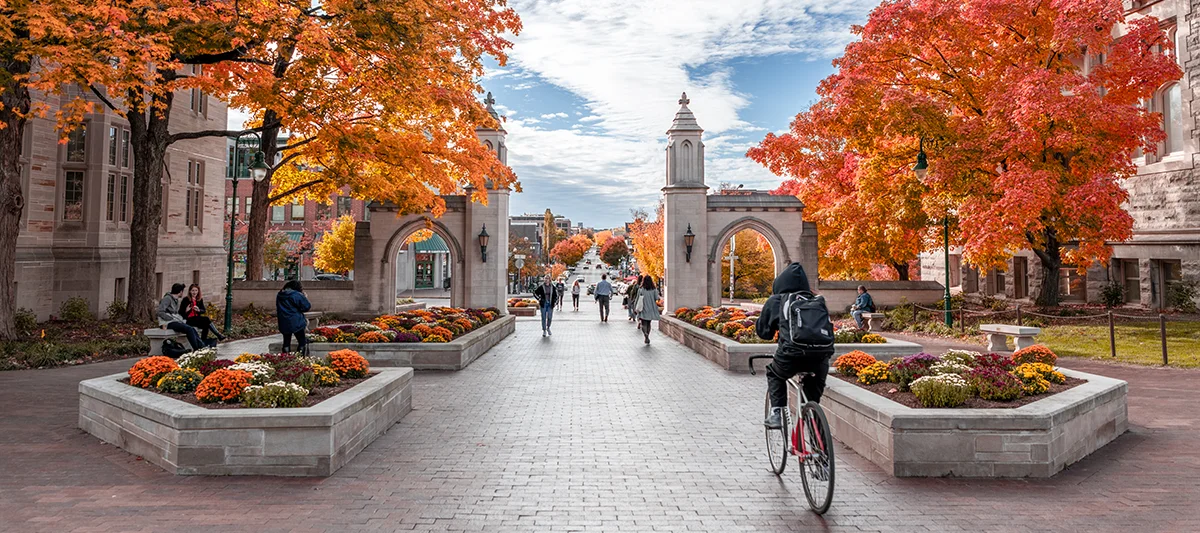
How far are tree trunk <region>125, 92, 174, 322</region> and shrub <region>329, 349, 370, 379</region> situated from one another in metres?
11.6

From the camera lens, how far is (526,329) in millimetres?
23609

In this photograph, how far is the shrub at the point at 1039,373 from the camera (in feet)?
24.6

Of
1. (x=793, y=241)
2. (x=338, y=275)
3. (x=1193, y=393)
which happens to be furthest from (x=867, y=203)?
(x=338, y=275)

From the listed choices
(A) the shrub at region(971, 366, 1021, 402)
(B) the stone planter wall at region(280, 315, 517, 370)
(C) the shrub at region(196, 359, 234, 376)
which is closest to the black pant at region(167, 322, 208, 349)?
(B) the stone planter wall at region(280, 315, 517, 370)

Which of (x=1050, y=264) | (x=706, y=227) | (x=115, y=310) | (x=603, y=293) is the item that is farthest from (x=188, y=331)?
(x=1050, y=264)

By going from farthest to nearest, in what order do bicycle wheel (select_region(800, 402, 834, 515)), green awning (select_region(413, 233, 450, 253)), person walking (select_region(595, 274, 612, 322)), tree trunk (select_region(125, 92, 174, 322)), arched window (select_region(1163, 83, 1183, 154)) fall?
1. green awning (select_region(413, 233, 450, 253))
2. person walking (select_region(595, 274, 612, 322))
3. arched window (select_region(1163, 83, 1183, 154))
4. tree trunk (select_region(125, 92, 174, 322))
5. bicycle wheel (select_region(800, 402, 834, 515))

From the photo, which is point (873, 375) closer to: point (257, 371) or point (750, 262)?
point (257, 371)

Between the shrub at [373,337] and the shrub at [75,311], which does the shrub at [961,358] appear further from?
the shrub at [75,311]

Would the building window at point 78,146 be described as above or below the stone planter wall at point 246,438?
above

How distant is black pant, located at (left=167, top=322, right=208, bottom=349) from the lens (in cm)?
1205

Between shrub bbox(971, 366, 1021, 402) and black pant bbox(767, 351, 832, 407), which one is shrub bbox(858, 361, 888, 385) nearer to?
shrub bbox(971, 366, 1021, 402)

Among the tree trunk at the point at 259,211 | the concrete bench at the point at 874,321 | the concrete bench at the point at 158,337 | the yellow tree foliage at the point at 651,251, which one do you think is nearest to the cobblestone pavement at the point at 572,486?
the concrete bench at the point at 158,337

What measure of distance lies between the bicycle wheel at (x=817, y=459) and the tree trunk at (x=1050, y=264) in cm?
1792

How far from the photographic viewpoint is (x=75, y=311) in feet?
58.8
